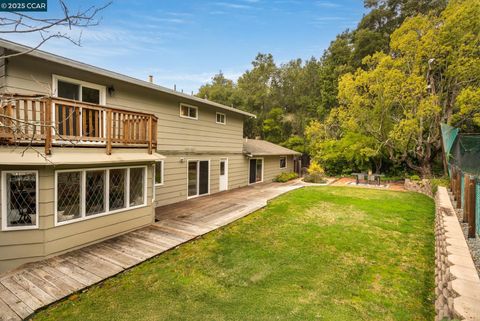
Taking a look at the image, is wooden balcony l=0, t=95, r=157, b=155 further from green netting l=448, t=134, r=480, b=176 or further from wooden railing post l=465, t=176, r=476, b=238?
green netting l=448, t=134, r=480, b=176

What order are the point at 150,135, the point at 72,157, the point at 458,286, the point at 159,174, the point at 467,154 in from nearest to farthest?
the point at 458,286 → the point at 72,157 → the point at 150,135 → the point at 159,174 → the point at 467,154

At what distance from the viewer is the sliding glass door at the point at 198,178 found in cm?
1023

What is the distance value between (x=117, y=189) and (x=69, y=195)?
1057mm

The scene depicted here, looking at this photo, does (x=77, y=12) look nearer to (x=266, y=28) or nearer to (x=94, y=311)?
(x=94, y=311)

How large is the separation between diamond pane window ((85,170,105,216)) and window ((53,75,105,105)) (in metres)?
2.39

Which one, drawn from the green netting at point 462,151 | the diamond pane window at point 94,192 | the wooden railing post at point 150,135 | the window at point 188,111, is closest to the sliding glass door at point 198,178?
the window at point 188,111

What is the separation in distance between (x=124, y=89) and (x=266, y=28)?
408 inches

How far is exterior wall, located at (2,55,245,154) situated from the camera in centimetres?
544

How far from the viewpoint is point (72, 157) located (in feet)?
16.0

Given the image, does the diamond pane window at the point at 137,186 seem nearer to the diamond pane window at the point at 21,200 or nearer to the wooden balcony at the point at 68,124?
the wooden balcony at the point at 68,124

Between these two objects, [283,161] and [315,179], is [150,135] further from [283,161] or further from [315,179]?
[283,161]

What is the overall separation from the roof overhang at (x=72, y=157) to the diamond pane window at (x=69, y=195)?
347 millimetres

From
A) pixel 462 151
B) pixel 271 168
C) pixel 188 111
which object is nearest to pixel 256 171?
pixel 271 168

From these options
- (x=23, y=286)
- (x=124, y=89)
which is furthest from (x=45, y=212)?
(x=124, y=89)
